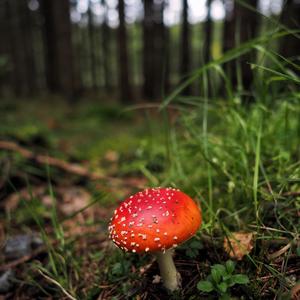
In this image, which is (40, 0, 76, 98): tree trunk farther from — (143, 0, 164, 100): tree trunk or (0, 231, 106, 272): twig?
(0, 231, 106, 272): twig

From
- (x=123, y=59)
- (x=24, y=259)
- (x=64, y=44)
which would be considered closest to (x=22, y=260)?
(x=24, y=259)

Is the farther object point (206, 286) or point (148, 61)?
point (148, 61)

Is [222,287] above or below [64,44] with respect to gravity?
above

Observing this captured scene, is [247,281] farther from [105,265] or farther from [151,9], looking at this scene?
[151,9]

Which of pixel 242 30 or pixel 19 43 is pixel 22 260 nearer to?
pixel 242 30

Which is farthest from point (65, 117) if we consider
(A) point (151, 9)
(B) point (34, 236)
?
(B) point (34, 236)

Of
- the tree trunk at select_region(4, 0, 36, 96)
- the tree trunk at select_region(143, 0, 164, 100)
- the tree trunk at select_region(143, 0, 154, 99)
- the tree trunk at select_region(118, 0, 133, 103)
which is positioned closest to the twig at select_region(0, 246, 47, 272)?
the tree trunk at select_region(118, 0, 133, 103)
